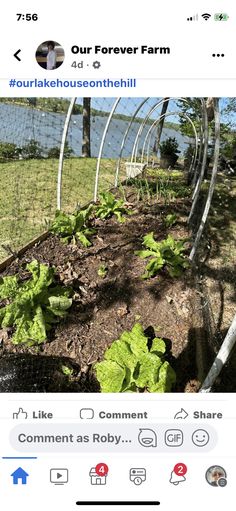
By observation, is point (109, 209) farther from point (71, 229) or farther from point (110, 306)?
point (110, 306)

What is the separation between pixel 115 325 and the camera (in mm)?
2486

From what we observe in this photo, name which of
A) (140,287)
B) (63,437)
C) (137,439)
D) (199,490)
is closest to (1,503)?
(63,437)

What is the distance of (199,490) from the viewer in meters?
1.01

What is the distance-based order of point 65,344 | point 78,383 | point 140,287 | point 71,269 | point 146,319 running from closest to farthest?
point 78,383 → point 65,344 → point 146,319 → point 140,287 → point 71,269

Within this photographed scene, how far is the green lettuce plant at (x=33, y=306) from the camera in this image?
2.32 m

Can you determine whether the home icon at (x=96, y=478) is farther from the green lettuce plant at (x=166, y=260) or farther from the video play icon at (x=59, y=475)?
the green lettuce plant at (x=166, y=260)

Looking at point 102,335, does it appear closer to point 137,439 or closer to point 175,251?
point 175,251

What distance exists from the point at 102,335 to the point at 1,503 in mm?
1444

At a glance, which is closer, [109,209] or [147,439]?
[147,439]
